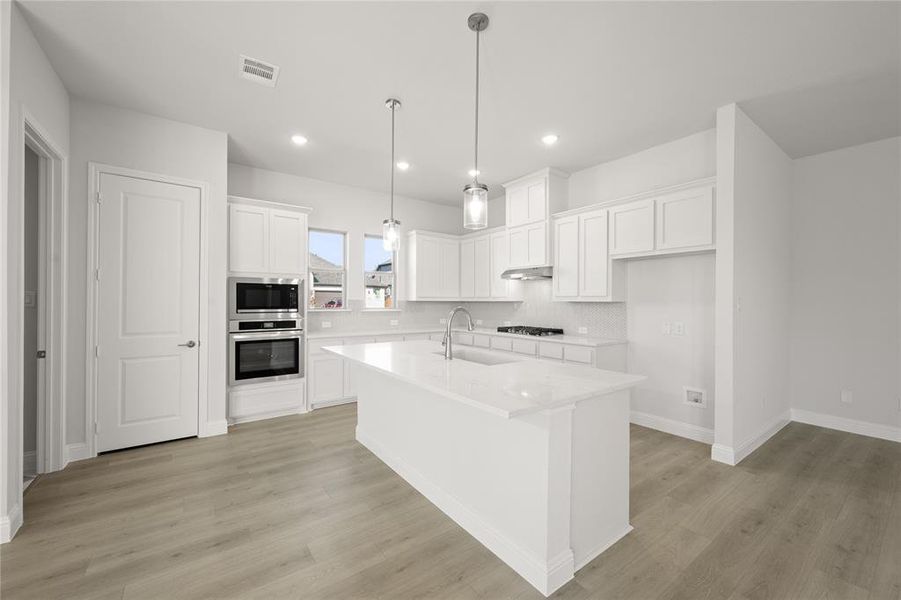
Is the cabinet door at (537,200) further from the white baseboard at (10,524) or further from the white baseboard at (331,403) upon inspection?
the white baseboard at (10,524)

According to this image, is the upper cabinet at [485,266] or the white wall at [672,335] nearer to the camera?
the white wall at [672,335]

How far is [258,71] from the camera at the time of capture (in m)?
2.71

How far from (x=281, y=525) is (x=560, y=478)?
165 centimetres

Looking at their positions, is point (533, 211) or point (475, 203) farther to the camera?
point (533, 211)

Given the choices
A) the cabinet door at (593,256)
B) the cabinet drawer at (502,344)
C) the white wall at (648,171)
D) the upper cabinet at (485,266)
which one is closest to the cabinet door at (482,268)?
the upper cabinet at (485,266)

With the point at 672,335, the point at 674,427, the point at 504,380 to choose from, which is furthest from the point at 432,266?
the point at 504,380

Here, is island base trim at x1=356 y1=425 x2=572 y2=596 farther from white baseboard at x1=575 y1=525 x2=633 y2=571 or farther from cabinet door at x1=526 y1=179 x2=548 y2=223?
cabinet door at x1=526 y1=179 x2=548 y2=223

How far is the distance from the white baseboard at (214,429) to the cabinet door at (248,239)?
153 centimetres

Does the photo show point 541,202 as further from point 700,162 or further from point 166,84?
point 166,84

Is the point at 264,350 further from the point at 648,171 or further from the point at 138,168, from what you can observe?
the point at 648,171

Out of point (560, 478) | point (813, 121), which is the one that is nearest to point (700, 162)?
point (813, 121)

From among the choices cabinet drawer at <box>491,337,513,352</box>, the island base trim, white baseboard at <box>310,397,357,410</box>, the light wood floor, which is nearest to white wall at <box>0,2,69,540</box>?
the light wood floor

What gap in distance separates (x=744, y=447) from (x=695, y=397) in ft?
1.90

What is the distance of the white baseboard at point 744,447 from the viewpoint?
3.10m
